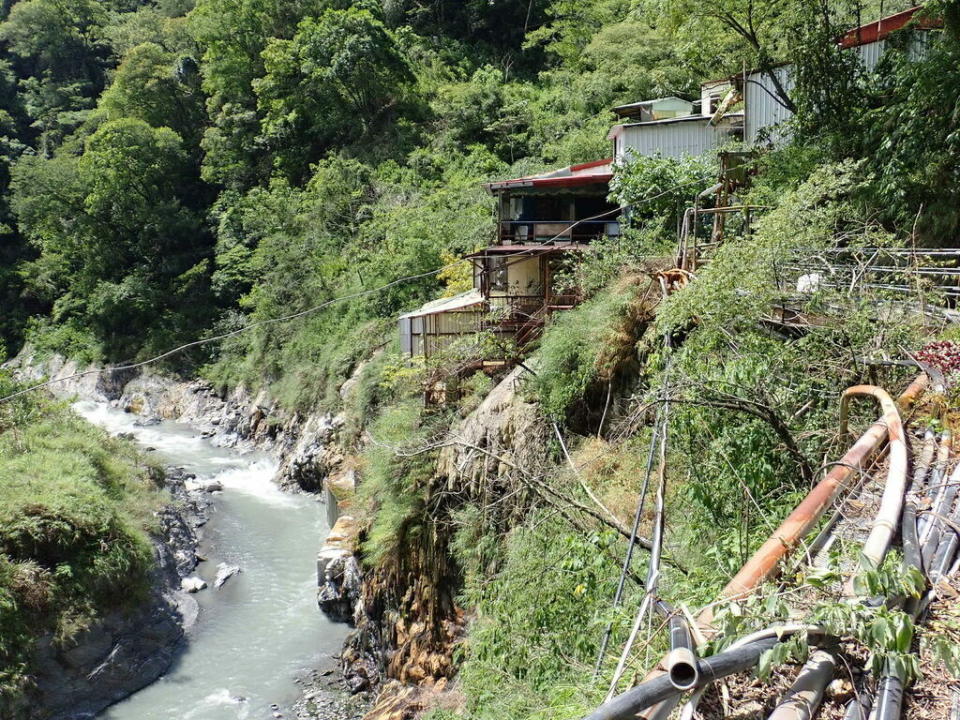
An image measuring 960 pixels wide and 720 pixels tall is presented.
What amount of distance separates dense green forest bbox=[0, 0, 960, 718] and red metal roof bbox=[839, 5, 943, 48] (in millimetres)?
472

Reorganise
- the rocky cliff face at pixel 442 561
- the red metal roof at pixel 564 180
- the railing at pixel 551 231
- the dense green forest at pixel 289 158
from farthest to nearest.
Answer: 1. the dense green forest at pixel 289 158
2. the railing at pixel 551 231
3. the red metal roof at pixel 564 180
4. the rocky cliff face at pixel 442 561

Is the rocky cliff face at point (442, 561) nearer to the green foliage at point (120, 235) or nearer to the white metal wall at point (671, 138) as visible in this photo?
the white metal wall at point (671, 138)

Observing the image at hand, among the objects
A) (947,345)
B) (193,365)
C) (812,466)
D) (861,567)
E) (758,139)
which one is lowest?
(193,365)

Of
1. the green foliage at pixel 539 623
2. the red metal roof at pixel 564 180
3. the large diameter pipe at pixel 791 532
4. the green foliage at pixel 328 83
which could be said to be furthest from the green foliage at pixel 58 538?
the green foliage at pixel 328 83

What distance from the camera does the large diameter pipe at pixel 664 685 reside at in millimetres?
2244

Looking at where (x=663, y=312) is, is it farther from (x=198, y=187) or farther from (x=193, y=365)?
(x=198, y=187)

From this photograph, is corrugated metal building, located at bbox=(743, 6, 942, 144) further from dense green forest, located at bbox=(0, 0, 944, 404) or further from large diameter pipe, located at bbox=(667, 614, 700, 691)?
large diameter pipe, located at bbox=(667, 614, 700, 691)

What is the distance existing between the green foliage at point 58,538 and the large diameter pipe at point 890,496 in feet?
42.4

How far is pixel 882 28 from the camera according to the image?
1153cm

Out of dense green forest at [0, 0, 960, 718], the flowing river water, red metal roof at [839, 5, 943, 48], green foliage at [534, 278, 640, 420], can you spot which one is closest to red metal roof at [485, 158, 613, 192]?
dense green forest at [0, 0, 960, 718]

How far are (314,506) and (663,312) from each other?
580 inches

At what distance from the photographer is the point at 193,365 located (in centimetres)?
3158

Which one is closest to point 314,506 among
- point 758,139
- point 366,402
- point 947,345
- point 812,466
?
point 366,402

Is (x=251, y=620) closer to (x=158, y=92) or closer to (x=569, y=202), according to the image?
(x=569, y=202)
